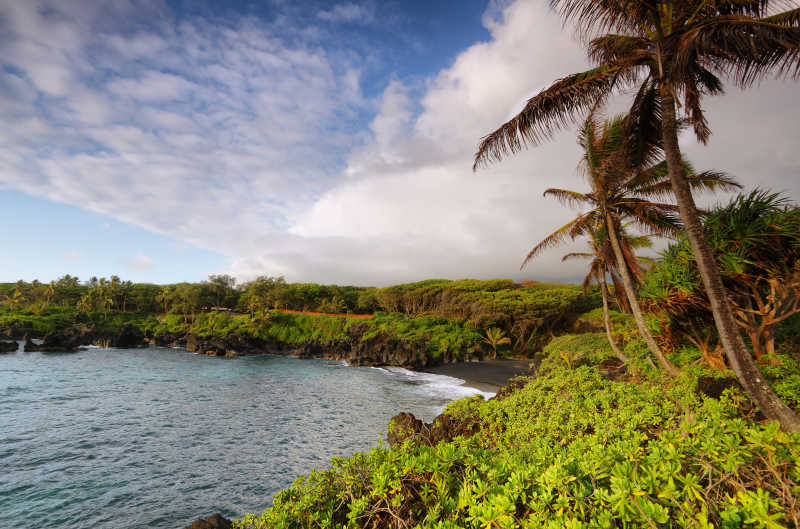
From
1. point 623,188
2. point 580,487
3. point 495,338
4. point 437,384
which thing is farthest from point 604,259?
point 495,338

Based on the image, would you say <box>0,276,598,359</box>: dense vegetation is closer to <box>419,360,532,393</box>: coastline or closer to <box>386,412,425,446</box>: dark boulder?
<box>419,360,532,393</box>: coastline

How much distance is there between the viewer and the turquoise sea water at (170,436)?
342 inches

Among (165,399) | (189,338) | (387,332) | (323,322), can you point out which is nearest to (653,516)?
(165,399)

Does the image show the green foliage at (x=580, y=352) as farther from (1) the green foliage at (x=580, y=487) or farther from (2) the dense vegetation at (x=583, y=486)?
(1) the green foliage at (x=580, y=487)

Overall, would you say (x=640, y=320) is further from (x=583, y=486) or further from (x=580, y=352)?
(x=583, y=486)

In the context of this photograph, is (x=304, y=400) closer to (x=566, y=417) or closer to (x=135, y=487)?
(x=135, y=487)

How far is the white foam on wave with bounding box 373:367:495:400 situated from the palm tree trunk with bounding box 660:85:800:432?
1514cm

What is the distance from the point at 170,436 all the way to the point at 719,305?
18.5m

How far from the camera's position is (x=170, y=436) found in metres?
13.5

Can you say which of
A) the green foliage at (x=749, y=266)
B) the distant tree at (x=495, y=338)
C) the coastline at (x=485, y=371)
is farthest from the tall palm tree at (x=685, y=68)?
the distant tree at (x=495, y=338)

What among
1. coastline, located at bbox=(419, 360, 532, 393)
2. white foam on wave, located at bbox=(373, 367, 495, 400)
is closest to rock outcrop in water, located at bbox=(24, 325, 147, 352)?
white foam on wave, located at bbox=(373, 367, 495, 400)

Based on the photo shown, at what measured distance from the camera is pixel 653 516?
2043 mm

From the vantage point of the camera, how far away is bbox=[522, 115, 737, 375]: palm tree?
9406 millimetres

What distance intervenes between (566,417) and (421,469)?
211 inches
